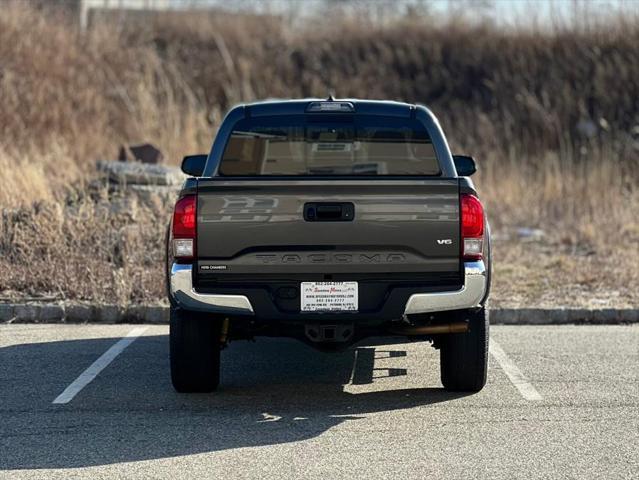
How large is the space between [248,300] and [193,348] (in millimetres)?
674

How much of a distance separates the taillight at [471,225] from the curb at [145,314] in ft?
13.4

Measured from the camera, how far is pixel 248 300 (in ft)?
24.3

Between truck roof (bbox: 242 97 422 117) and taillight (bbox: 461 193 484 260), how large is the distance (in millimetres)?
1601

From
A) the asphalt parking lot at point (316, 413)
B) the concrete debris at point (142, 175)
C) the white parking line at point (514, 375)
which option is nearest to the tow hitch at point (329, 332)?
the asphalt parking lot at point (316, 413)

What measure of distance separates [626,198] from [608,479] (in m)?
13.2

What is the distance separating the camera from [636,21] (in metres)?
28.4

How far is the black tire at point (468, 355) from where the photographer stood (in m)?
7.88

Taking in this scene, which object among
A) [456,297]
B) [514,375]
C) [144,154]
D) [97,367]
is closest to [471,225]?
[456,297]

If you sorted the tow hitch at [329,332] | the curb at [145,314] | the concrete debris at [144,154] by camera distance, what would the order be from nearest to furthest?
the tow hitch at [329,332] < the curb at [145,314] < the concrete debris at [144,154]

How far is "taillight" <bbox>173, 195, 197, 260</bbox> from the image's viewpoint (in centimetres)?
737

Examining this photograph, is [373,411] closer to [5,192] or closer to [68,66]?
[5,192]

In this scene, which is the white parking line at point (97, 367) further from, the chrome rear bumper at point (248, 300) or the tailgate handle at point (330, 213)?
the tailgate handle at point (330, 213)

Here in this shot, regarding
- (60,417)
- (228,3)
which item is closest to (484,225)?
(60,417)

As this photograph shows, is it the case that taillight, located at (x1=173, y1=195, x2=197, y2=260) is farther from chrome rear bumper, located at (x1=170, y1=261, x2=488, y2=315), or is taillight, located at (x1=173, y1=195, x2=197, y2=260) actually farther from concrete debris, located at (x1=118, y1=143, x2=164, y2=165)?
concrete debris, located at (x1=118, y1=143, x2=164, y2=165)
